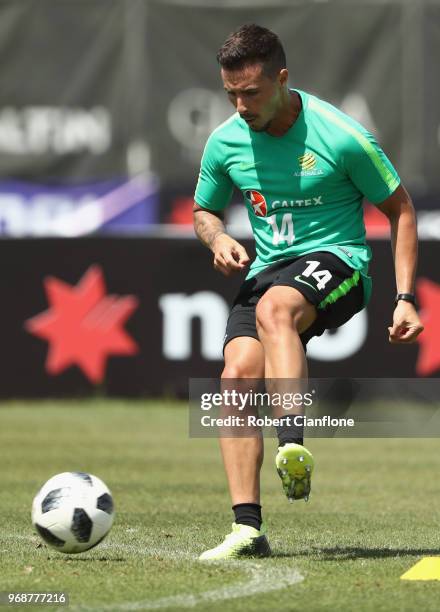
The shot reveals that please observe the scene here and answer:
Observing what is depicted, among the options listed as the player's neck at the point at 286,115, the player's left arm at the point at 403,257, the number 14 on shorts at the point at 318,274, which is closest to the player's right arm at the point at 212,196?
the player's neck at the point at 286,115

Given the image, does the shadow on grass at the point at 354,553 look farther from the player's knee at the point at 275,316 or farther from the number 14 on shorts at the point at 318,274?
the number 14 on shorts at the point at 318,274

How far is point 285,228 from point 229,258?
40cm

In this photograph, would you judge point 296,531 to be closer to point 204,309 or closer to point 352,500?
point 352,500

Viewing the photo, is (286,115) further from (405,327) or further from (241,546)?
(241,546)

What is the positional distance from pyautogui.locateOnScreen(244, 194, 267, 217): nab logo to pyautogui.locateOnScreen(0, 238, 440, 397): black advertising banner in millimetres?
6864

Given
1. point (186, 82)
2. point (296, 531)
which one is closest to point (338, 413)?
point (296, 531)

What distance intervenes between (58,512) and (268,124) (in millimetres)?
1858

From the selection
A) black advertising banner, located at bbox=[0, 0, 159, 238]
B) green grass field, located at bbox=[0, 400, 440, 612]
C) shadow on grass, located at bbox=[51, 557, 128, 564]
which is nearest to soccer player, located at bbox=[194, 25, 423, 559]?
shadow on grass, located at bbox=[51, 557, 128, 564]

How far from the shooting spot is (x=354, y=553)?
6.01m

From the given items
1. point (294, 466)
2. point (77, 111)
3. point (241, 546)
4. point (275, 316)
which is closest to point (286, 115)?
point (275, 316)

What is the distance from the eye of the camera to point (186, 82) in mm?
16297

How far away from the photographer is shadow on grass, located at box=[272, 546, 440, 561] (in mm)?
5863

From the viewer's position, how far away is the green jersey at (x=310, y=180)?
6.05 meters

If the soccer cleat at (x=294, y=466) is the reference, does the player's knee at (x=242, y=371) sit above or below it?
above
